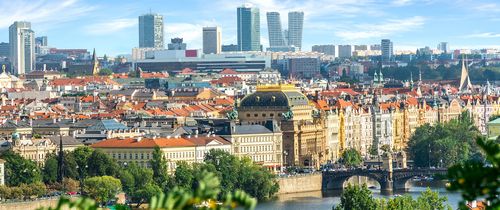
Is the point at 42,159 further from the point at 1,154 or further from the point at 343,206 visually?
the point at 343,206

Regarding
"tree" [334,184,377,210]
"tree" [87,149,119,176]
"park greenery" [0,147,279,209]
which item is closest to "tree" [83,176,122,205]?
"park greenery" [0,147,279,209]

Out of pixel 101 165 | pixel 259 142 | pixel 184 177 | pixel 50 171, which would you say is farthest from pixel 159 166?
pixel 259 142

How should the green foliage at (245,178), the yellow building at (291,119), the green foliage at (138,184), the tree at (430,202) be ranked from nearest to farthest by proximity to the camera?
the tree at (430,202) → the green foliage at (138,184) → the green foliage at (245,178) → the yellow building at (291,119)

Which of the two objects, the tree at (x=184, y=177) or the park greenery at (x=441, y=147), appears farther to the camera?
the park greenery at (x=441, y=147)

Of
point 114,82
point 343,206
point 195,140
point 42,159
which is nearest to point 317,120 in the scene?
point 195,140

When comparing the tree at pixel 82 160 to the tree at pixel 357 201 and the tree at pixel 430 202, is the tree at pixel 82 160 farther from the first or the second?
the tree at pixel 430 202

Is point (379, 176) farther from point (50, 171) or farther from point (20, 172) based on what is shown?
point (20, 172)

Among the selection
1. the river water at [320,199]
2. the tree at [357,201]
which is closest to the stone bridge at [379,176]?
the river water at [320,199]

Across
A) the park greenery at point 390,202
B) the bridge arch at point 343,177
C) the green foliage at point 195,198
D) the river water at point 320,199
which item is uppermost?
the green foliage at point 195,198
